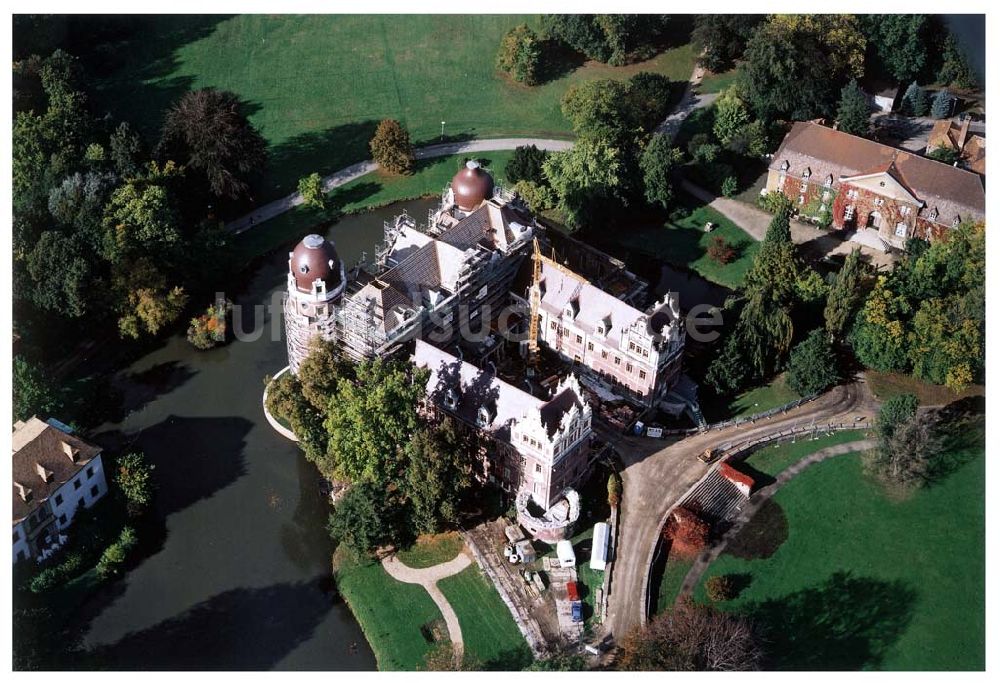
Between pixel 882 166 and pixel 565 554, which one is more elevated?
pixel 882 166

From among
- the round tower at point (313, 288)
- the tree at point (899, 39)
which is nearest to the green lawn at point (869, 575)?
the round tower at point (313, 288)

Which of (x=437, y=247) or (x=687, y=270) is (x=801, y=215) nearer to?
(x=687, y=270)

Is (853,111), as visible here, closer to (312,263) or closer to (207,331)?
(312,263)

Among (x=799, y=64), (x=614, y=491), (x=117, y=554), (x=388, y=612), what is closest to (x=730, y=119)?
(x=799, y=64)

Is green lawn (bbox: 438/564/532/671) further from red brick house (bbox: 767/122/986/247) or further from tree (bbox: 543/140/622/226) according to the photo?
red brick house (bbox: 767/122/986/247)

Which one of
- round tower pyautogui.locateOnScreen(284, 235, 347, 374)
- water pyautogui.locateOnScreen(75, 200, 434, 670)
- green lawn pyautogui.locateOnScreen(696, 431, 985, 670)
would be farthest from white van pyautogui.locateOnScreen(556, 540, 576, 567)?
round tower pyautogui.locateOnScreen(284, 235, 347, 374)

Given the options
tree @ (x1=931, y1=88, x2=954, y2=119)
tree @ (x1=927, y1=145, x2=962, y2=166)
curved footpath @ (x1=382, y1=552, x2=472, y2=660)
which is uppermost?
tree @ (x1=931, y1=88, x2=954, y2=119)
